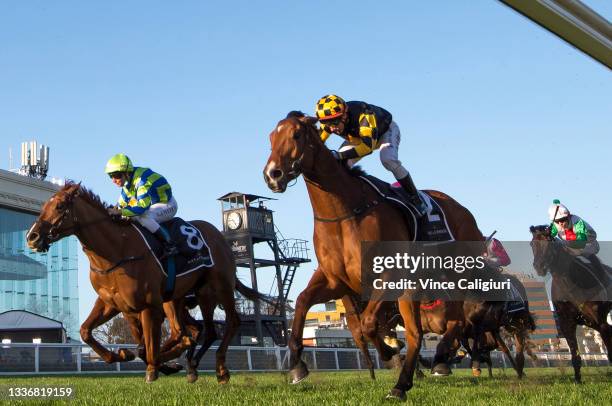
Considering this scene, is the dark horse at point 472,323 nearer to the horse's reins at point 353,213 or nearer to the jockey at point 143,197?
the horse's reins at point 353,213

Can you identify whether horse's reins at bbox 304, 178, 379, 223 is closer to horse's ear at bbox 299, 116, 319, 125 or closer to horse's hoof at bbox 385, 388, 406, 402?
horse's ear at bbox 299, 116, 319, 125

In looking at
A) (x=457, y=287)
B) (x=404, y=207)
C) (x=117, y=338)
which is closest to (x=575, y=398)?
(x=404, y=207)

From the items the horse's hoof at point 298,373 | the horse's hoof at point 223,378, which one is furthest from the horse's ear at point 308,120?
the horse's hoof at point 223,378

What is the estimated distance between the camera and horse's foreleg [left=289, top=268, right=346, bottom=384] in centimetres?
543

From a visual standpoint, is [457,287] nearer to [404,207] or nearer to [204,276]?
[404,207]

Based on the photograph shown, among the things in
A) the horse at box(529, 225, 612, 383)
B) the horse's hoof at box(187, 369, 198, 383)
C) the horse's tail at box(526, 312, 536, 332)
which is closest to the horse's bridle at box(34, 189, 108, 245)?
the horse's hoof at box(187, 369, 198, 383)

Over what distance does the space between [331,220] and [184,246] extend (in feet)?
10.00

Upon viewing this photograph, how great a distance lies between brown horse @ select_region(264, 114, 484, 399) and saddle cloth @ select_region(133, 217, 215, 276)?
2.52 m

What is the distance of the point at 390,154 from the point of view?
6176 millimetres

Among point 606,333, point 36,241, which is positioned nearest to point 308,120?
point 36,241

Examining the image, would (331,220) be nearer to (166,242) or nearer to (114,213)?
(166,242)

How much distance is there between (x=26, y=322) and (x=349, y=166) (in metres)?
25.5

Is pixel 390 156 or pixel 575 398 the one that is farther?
pixel 390 156

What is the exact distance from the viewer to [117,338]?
167 ft
